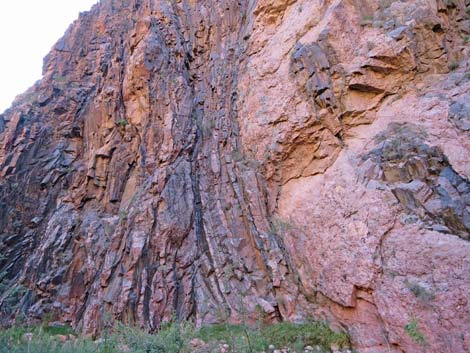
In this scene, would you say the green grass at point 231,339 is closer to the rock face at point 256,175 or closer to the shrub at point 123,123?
the rock face at point 256,175

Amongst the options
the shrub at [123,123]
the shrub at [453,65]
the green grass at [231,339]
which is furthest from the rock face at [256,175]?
the green grass at [231,339]

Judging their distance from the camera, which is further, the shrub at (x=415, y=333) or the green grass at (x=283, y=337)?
the green grass at (x=283, y=337)

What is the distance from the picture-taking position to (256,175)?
402 inches

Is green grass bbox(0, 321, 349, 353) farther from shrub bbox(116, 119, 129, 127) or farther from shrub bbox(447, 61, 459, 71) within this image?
shrub bbox(116, 119, 129, 127)

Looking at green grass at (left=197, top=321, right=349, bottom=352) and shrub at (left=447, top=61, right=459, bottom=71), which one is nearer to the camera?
green grass at (left=197, top=321, right=349, bottom=352)

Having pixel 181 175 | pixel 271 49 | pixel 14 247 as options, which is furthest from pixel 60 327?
pixel 271 49

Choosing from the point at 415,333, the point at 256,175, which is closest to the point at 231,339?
the point at 415,333

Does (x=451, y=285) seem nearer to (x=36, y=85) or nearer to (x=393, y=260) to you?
(x=393, y=260)

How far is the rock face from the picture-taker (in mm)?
6852

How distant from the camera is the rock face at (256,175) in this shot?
685 centimetres

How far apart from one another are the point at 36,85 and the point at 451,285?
17467 millimetres

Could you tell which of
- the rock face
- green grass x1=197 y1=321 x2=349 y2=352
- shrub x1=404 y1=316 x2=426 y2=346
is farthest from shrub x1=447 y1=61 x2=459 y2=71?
green grass x1=197 y1=321 x2=349 y2=352

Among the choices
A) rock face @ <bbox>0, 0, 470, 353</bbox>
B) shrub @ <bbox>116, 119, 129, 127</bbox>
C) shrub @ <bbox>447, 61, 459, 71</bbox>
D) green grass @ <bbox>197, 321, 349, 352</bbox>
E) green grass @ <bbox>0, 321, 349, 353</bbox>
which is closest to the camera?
rock face @ <bbox>0, 0, 470, 353</bbox>

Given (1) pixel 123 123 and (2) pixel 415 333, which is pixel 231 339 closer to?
(2) pixel 415 333
